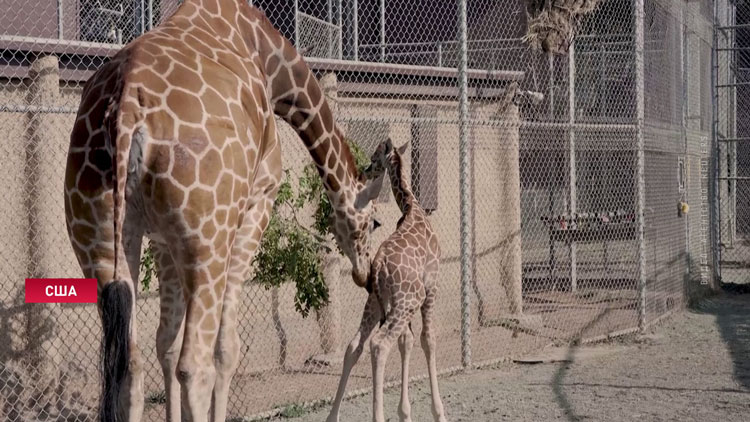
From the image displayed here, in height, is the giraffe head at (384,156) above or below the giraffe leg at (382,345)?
above

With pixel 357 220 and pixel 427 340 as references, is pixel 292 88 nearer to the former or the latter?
pixel 357 220

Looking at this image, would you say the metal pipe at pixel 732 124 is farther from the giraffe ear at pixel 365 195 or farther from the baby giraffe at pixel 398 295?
the giraffe ear at pixel 365 195

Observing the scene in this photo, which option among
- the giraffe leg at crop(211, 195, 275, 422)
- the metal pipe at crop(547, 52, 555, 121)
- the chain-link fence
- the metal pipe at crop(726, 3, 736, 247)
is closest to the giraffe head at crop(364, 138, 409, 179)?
the chain-link fence

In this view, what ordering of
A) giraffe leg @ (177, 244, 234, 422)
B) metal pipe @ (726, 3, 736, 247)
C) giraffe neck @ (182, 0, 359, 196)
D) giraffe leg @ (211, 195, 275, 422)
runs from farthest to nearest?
1. metal pipe @ (726, 3, 736, 247)
2. giraffe neck @ (182, 0, 359, 196)
3. giraffe leg @ (211, 195, 275, 422)
4. giraffe leg @ (177, 244, 234, 422)

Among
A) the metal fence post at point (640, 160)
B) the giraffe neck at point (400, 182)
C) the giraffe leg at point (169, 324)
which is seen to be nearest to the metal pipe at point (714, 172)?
the metal fence post at point (640, 160)

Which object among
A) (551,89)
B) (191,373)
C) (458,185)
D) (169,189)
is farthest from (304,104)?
(551,89)

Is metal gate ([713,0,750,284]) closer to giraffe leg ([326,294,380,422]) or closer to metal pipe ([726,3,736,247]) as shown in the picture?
metal pipe ([726,3,736,247])

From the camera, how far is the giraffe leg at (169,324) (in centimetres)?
460

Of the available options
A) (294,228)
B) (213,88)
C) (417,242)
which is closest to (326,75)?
(294,228)

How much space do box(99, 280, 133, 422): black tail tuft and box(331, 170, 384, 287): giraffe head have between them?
6.87ft

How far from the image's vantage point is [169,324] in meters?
4.64

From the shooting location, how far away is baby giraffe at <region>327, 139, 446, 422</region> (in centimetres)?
649

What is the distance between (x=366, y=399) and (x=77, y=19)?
612 centimetres

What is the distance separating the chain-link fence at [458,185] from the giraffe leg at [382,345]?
1.09 metres
